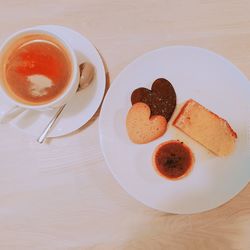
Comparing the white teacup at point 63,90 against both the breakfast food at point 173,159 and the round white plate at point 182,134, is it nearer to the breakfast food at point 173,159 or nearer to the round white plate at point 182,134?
the round white plate at point 182,134

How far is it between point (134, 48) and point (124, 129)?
193mm

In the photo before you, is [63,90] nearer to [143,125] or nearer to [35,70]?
[35,70]

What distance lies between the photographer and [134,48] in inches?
36.7

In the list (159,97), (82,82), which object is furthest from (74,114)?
(159,97)

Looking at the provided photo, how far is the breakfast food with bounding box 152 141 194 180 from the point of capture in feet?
2.84

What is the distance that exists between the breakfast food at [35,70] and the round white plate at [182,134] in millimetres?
116

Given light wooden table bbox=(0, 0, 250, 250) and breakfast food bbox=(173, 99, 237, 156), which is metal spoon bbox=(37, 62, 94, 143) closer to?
light wooden table bbox=(0, 0, 250, 250)

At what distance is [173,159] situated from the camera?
876 mm

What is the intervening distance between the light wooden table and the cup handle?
67 millimetres

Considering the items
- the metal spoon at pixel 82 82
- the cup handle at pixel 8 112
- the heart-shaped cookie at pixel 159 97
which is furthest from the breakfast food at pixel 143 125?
the cup handle at pixel 8 112

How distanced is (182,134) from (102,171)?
0.64ft

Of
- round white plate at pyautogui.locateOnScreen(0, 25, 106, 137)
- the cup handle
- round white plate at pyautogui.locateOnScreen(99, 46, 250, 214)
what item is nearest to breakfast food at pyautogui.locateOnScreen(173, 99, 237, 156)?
round white plate at pyautogui.locateOnScreen(99, 46, 250, 214)

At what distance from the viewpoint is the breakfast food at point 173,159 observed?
864 mm

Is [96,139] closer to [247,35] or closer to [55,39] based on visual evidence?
[55,39]
